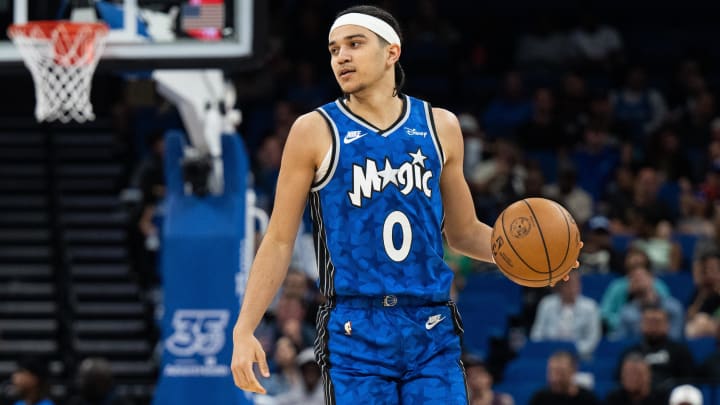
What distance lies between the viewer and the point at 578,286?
→ 11.3m

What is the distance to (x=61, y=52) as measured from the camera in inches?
327

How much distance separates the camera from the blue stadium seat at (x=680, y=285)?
11.8 meters

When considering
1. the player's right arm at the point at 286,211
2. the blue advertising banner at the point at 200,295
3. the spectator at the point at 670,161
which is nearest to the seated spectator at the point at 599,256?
the spectator at the point at 670,161

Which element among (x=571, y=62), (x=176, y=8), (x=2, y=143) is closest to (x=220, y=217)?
(x=176, y=8)

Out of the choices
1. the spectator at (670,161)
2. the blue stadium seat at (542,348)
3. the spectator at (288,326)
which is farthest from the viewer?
the spectator at (670,161)

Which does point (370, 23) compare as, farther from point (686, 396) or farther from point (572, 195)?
point (572, 195)

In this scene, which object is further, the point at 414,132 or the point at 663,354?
the point at 663,354

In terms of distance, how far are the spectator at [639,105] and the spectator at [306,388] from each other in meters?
6.11

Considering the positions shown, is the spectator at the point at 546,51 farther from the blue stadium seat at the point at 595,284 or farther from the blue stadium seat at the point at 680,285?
the blue stadium seat at the point at 680,285

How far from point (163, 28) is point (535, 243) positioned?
4338mm

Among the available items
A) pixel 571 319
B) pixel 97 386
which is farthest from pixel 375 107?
pixel 571 319

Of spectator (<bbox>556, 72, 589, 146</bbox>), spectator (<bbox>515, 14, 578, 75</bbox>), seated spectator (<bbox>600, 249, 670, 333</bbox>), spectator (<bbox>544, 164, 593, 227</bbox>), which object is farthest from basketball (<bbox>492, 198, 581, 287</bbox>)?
spectator (<bbox>515, 14, 578, 75</bbox>)

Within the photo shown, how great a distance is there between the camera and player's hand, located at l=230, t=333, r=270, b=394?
14.8 feet

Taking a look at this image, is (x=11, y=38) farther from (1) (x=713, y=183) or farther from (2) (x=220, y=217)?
(1) (x=713, y=183)
